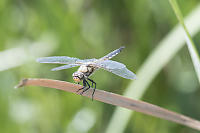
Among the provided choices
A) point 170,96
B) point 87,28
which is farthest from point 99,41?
point 170,96

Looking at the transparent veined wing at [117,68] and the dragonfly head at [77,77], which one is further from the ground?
the transparent veined wing at [117,68]

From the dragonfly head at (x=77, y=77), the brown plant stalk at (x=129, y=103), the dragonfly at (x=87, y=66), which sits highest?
the dragonfly at (x=87, y=66)

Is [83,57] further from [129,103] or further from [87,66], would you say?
[129,103]


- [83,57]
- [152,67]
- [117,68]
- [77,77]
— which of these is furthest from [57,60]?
[83,57]

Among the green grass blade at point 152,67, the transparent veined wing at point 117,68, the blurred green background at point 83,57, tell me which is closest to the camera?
the transparent veined wing at point 117,68

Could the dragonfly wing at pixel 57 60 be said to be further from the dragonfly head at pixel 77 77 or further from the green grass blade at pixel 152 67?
the green grass blade at pixel 152 67

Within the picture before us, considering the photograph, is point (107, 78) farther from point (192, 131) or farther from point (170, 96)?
point (192, 131)

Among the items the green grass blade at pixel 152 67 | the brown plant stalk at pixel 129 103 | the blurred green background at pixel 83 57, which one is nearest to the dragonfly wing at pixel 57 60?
the brown plant stalk at pixel 129 103

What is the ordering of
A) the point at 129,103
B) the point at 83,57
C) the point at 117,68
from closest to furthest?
the point at 129,103 < the point at 117,68 < the point at 83,57

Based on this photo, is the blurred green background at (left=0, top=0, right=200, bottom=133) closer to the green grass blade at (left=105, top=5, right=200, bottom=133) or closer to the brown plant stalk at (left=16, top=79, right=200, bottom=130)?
the green grass blade at (left=105, top=5, right=200, bottom=133)
